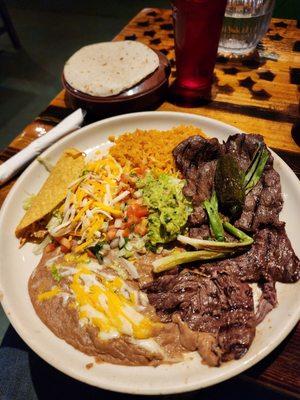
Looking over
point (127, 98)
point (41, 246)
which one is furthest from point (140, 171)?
point (41, 246)

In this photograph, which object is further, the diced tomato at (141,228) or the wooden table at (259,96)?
the wooden table at (259,96)

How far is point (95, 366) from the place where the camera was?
1.42 meters

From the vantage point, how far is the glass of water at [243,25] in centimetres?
272

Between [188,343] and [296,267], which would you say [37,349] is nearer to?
[188,343]

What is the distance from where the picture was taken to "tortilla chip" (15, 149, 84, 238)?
1.93m

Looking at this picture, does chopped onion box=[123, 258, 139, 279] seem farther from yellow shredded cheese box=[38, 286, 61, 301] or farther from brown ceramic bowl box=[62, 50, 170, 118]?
brown ceramic bowl box=[62, 50, 170, 118]

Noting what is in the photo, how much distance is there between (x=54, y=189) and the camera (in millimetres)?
2051

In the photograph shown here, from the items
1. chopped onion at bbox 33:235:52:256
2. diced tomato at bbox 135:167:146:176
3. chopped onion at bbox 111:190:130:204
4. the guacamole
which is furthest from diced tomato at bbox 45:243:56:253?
diced tomato at bbox 135:167:146:176

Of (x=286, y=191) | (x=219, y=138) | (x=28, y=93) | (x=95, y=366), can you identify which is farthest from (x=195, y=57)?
(x=28, y=93)

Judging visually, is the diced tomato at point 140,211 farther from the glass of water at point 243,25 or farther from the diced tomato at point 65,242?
the glass of water at point 243,25

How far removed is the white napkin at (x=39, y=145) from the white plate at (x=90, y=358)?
12 centimetres

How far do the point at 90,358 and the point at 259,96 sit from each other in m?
2.15

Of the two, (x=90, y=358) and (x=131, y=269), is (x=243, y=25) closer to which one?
(x=131, y=269)

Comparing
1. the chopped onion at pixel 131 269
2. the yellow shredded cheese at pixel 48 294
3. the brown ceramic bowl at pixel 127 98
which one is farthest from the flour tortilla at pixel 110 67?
the yellow shredded cheese at pixel 48 294
